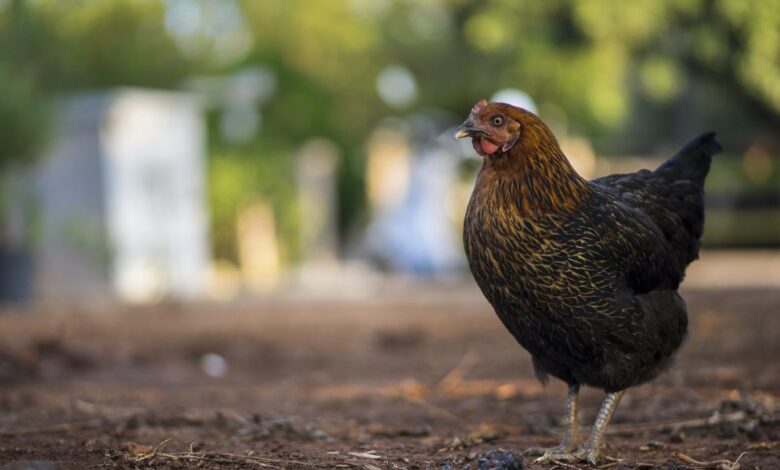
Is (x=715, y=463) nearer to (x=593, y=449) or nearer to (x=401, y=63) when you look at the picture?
(x=593, y=449)

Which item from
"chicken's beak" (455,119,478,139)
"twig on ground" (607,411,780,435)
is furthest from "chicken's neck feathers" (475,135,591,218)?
"twig on ground" (607,411,780,435)

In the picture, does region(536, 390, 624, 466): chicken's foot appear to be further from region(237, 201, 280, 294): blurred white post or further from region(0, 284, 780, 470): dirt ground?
region(237, 201, 280, 294): blurred white post

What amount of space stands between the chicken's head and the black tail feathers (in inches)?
41.2

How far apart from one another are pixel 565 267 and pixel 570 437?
29.7 inches

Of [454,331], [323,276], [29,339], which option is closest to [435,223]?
[323,276]

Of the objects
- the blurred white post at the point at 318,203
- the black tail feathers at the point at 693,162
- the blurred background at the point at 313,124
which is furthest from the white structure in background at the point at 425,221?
the black tail feathers at the point at 693,162

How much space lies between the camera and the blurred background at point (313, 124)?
12500 mm

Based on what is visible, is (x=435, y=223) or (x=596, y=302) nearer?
(x=596, y=302)

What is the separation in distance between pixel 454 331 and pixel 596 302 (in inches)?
243

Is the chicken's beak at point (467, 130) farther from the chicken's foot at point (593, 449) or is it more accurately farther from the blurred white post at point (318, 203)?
the blurred white post at point (318, 203)

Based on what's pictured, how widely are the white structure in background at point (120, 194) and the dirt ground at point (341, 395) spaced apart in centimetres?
464

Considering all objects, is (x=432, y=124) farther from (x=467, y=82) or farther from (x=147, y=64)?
(x=147, y=64)

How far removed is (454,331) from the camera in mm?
9836

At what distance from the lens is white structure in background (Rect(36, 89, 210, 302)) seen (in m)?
15.8
